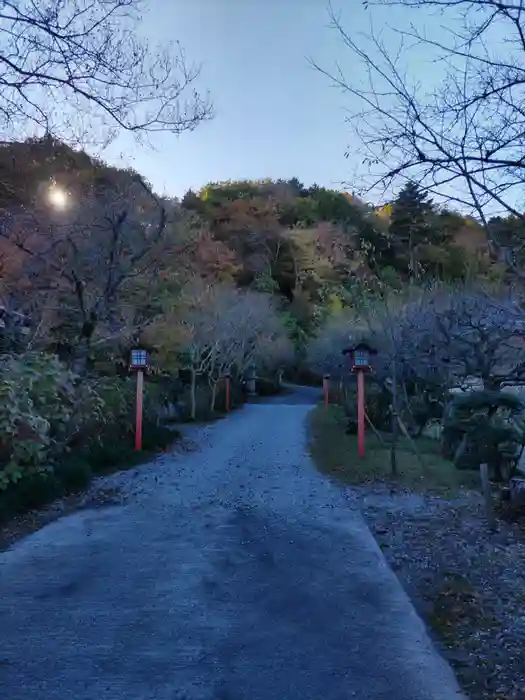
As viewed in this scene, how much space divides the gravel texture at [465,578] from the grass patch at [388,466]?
3.59 ft

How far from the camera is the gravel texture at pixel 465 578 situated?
3.86 m

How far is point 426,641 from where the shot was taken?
4230mm

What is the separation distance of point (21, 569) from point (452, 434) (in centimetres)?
868

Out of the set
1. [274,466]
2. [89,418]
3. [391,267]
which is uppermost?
[391,267]

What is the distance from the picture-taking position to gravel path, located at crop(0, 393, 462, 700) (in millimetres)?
3541

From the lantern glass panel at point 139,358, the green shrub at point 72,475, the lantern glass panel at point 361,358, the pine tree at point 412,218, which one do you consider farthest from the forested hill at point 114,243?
the green shrub at point 72,475

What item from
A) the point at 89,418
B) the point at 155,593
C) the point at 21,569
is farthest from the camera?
the point at 89,418

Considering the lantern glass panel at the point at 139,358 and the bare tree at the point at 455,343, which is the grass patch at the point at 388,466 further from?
the lantern glass panel at the point at 139,358

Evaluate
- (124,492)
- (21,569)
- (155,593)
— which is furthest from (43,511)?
(155,593)

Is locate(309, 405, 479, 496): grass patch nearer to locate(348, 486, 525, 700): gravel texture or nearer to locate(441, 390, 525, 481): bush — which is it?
locate(441, 390, 525, 481): bush

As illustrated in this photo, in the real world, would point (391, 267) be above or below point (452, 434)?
above

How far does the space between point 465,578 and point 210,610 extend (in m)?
2.20

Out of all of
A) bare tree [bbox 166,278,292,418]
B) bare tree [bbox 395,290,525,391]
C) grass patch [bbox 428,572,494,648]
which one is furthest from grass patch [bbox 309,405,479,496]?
bare tree [bbox 166,278,292,418]

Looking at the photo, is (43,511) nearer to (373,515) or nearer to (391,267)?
(373,515)
